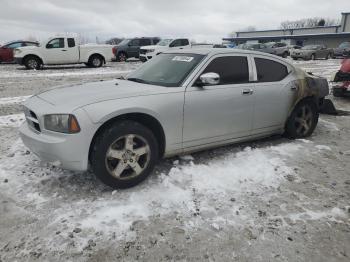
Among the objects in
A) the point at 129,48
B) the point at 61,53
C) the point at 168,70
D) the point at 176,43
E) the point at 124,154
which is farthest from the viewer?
the point at 129,48

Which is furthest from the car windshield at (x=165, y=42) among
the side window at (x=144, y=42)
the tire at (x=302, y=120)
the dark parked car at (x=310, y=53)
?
the tire at (x=302, y=120)

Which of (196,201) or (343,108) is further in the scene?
(343,108)

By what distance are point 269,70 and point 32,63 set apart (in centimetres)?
1466

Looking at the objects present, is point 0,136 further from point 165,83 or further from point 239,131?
point 239,131

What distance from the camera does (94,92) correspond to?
3.72m

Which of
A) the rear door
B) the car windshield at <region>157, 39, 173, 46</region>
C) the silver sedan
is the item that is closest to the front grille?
the silver sedan

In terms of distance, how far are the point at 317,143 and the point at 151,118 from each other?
328cm

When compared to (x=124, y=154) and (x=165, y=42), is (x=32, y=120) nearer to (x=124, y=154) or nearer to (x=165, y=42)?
(x=124, y=154)

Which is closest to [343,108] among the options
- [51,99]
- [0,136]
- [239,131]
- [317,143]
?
[317,143]

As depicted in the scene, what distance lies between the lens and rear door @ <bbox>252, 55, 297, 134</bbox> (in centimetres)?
475

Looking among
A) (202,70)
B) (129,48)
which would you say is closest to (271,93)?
(202,70)

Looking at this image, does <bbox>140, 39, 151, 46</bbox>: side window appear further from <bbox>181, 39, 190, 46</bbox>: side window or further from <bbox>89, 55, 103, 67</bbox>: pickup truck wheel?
<bbox>89, 55, 103, 67</bbox>: pickup truck wheel

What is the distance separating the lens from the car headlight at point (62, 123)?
3258 millimetres

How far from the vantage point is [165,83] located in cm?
408
